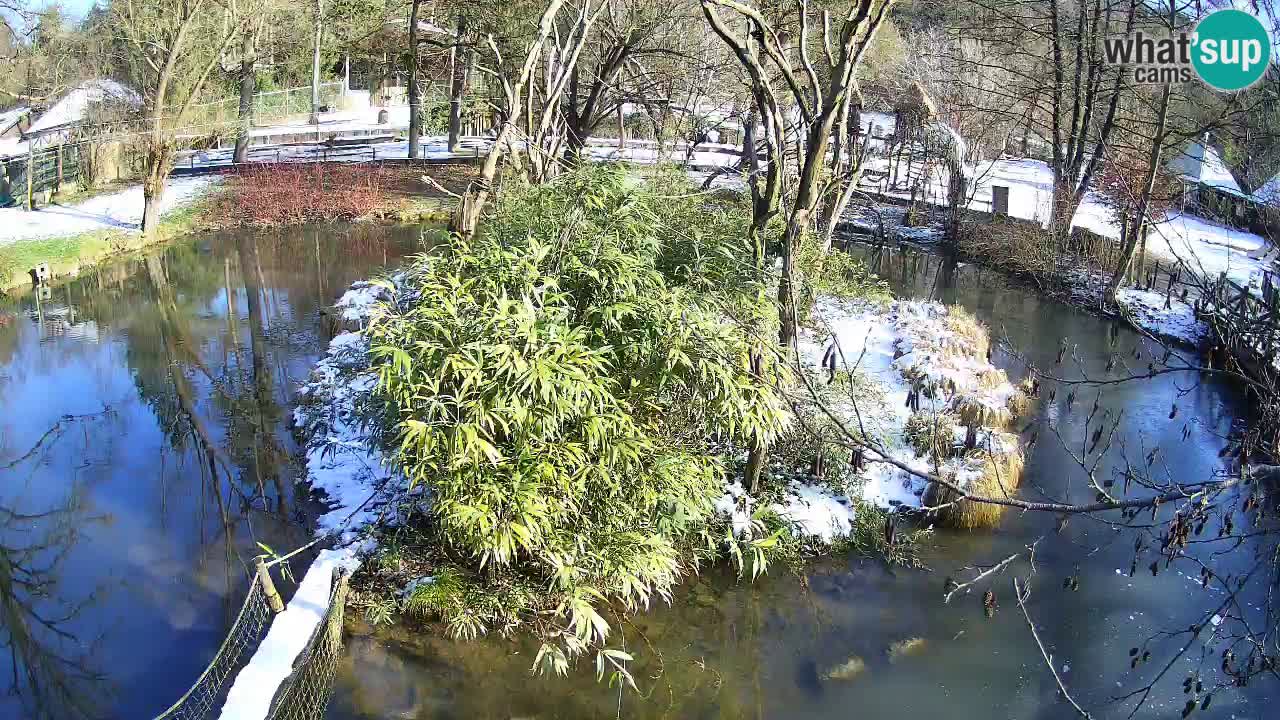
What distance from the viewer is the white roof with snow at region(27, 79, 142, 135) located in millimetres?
23062

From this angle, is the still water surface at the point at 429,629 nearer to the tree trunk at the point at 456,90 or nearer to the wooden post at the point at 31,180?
the wooden post at the point at 31,180

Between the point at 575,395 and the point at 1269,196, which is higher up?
the point at 1269,196

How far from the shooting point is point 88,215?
17547 mm

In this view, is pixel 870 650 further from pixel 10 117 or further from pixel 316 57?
pixel 10 117

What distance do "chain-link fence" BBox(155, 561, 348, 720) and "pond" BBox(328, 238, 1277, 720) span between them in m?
0.18

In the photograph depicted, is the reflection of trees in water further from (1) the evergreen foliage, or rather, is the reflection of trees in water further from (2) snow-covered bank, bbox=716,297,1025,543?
(2) snow-covered bank, bbox=716,297,1025,543

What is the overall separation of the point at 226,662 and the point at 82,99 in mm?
22996

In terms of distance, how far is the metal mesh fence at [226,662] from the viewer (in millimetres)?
5672

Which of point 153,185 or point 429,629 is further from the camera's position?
point 153,185

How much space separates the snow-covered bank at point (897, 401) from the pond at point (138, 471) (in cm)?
408

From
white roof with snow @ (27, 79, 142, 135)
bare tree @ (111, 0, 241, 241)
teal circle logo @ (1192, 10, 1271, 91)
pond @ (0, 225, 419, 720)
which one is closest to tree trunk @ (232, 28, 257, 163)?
bare tree @ (111, 0, 241, 241)

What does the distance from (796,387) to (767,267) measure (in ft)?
4.02

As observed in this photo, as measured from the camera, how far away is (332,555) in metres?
6.61

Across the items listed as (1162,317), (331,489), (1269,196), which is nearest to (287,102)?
(331,489)
